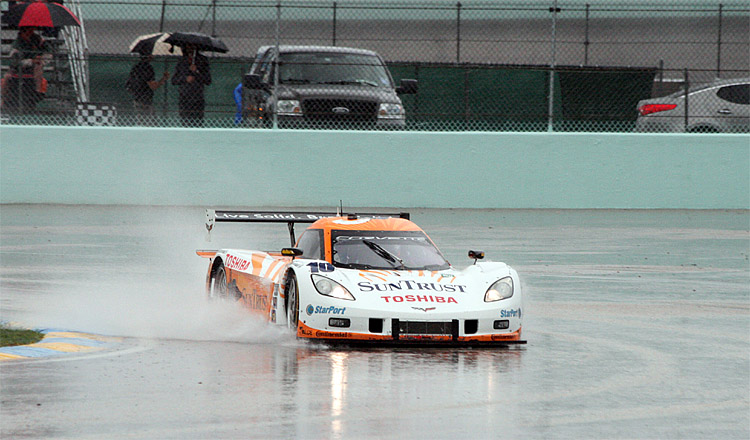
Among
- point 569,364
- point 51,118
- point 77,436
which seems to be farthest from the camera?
point 51,118

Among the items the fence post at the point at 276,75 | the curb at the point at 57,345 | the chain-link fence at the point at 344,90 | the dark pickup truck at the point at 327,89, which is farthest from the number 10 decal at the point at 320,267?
the fence post at the point at 276,75

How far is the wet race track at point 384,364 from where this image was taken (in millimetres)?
5926

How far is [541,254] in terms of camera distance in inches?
565

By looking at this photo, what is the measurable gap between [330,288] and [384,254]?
40.2 inches

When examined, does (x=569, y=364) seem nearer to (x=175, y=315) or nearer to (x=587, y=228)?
(x=175, y=315)

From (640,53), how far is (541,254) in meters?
15.9

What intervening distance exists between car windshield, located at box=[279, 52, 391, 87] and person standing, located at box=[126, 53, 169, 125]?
1.98 meters

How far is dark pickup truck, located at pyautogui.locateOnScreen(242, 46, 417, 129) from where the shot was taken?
19.5 metres

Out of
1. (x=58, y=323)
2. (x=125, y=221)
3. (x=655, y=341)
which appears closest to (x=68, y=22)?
(x=125, y=221)

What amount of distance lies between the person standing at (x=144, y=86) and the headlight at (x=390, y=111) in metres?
3.46

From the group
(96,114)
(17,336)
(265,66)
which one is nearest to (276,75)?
(265,66)

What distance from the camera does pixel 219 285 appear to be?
10414 millimetres

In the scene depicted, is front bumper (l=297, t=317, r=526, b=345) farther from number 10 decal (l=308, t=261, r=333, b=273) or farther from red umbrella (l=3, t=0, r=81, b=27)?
red umbrella (l=3, t=0, r=81, b=27)

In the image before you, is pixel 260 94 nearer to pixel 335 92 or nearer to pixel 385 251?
pixel 335 92
